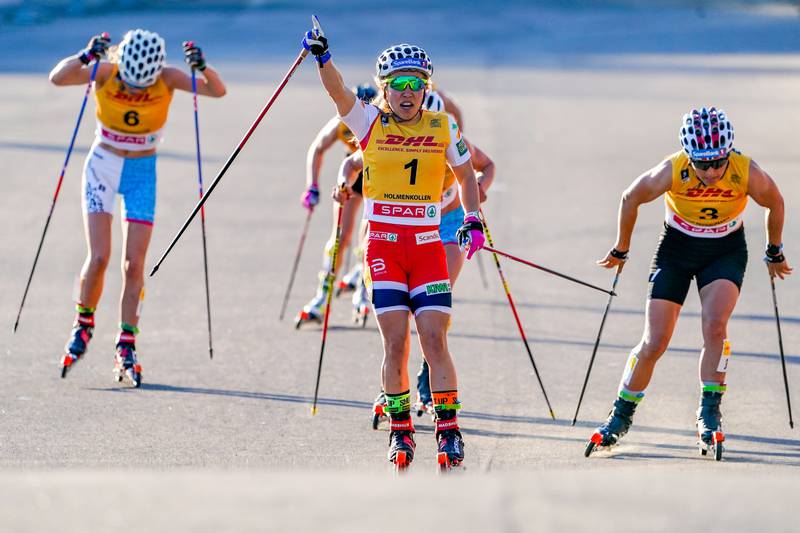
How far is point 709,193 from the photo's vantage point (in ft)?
26.9

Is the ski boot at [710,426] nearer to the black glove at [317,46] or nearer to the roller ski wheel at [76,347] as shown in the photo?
the black glove at [317,46]

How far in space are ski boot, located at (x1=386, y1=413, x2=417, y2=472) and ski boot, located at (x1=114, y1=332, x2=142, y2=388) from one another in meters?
2.73

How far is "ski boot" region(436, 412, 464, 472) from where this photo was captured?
7473mm

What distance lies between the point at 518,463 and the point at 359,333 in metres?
3.55

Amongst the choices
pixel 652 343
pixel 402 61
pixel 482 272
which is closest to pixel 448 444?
pixel 652 343

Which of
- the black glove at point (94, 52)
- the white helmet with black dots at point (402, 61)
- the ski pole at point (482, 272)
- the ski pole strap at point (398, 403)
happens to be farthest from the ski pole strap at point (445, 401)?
the ski pole at point (482, 272)

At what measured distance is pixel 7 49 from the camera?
96.7 ft

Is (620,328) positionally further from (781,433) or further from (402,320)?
(402,320)

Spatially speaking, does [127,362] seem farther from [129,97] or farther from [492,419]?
[492,419]

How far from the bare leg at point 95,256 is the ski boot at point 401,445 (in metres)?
3.15

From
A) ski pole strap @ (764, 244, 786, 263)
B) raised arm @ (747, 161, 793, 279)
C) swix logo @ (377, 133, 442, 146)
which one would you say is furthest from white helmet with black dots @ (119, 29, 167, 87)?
ski pole strap @ (764, 244, 786, 263)

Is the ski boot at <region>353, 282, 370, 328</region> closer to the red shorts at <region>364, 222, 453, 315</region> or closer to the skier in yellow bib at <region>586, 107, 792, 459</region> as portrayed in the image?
the skier in yellow bib at <region>586, 107, 792, 459</region>

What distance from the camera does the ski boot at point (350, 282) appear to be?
1240cm

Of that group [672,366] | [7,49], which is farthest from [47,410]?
[7,49]
